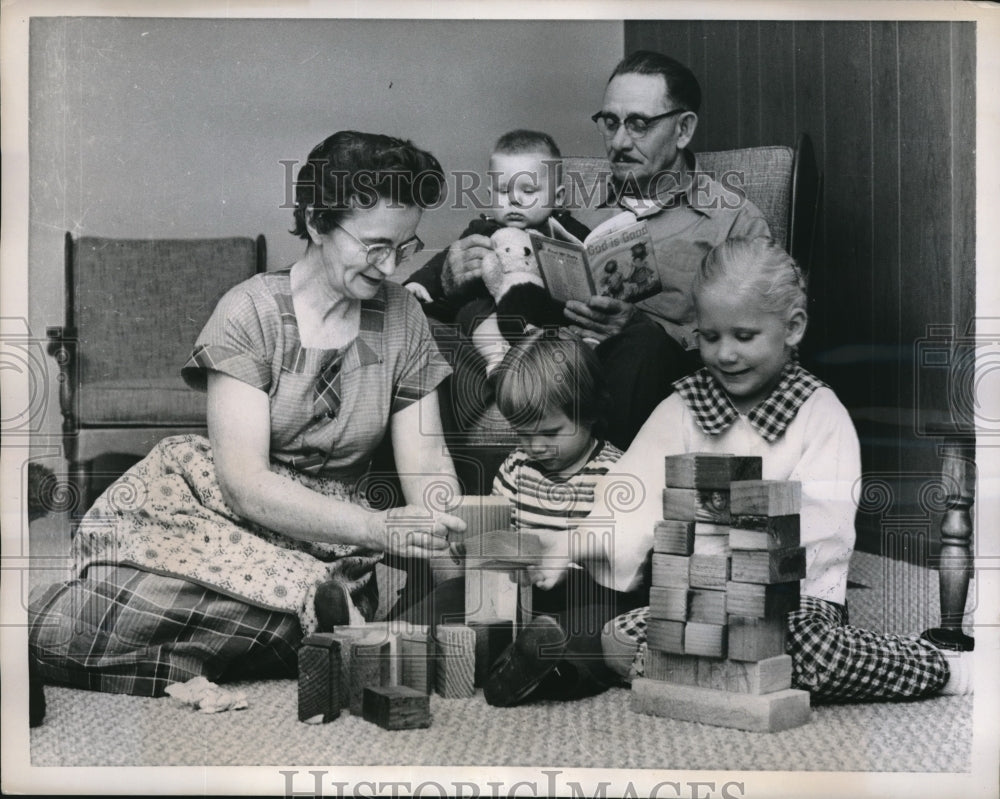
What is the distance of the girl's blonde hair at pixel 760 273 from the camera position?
125 inches

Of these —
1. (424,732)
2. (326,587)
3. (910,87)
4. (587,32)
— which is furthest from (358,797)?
(910,87)

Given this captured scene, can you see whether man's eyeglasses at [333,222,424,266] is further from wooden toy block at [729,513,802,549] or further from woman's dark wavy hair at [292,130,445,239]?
wooden toy block at [729,513,802,549]

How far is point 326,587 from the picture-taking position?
125 inches

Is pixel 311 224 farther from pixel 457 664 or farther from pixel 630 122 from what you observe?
pixel 457 664

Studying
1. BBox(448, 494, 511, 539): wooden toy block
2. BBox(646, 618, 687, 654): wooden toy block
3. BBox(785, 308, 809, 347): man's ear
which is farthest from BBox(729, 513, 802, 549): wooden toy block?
BBox(448, 494, 511, 539): wooden toy block

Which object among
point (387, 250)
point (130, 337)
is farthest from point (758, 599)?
point (130, 337)

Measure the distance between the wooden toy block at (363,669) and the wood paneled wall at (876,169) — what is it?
1.24 m

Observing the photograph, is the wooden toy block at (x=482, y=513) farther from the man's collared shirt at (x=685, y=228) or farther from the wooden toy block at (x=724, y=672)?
the man's collared shirt at (x=685, y=228)

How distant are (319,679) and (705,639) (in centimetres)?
93

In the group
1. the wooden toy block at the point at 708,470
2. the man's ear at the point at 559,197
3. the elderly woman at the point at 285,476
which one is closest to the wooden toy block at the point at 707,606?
the wooden toy block at the point at 708,470

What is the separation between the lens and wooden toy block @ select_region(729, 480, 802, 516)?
2955mm

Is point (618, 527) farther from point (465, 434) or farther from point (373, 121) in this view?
point (373, 121)

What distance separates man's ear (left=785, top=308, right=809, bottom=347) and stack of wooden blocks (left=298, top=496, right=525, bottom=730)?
0.83 meters

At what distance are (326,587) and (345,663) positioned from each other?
0.20m
